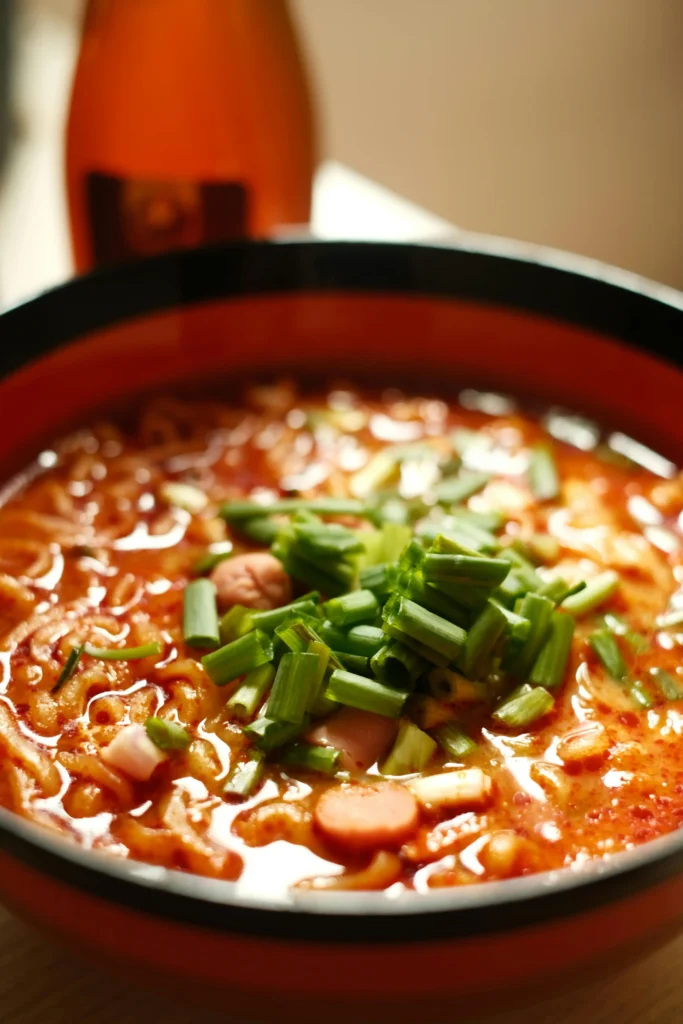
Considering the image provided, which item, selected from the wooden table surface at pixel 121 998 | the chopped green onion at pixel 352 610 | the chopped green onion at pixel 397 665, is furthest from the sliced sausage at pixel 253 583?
the wooden table surface at pixel 121 998

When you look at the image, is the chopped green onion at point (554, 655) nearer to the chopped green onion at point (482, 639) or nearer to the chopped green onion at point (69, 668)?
the chopped green onion at point (482, 639)

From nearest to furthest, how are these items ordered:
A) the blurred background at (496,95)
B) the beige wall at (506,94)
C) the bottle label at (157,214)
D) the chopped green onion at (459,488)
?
the chopped green onion at (459,488) → the bottle label at (157,214) → the blurred background at (496,95) → the beige wall at (506,94)

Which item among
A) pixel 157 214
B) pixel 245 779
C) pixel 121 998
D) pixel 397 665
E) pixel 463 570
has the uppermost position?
pixel 157 214

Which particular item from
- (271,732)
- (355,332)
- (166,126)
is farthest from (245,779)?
(166,126)

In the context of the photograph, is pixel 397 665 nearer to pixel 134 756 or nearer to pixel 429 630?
pixel 429 630

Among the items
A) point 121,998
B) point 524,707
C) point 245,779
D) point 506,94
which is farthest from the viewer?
point 506,94

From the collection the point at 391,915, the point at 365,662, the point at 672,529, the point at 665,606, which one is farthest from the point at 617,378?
the point at 391,915

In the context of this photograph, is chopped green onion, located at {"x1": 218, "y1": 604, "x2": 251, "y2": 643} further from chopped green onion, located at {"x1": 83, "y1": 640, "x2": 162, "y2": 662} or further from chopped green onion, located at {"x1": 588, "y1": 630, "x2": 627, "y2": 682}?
chopped green onion, located at {"x1": 588, "y1": 630, "x2": 627, "y2": 682}
